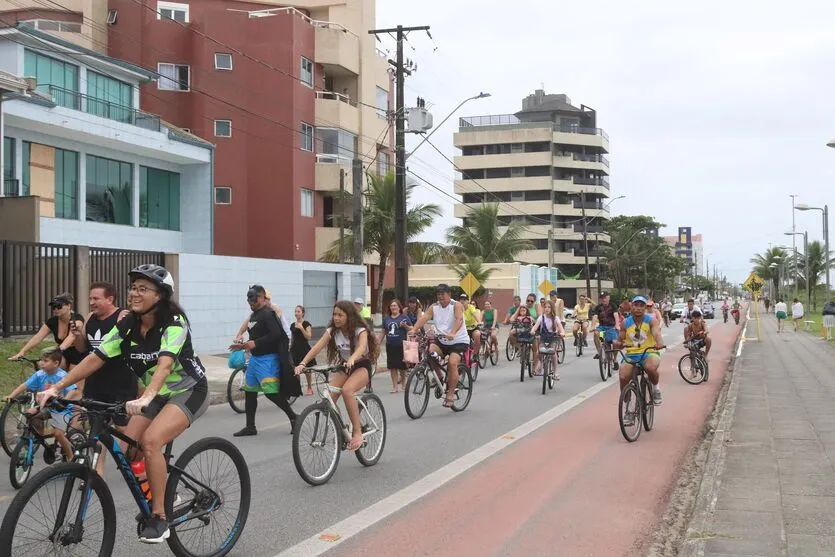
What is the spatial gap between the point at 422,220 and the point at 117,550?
3092cm

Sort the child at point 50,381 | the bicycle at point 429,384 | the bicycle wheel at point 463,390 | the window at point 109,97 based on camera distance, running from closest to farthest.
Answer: the child at point 50,381, the bicycle at point 429,384, the bicycle wheel at point 463,390, the window at point 109,97

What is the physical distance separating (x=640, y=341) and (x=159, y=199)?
25.8 m

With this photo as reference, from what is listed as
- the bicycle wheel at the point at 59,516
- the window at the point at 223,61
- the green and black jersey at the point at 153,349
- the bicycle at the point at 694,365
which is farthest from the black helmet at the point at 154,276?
the window at the point at 223,61

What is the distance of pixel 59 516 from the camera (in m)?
4.30

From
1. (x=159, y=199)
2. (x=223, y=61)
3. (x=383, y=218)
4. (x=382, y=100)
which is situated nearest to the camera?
(x=159, y=199)

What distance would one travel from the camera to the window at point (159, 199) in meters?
31.8

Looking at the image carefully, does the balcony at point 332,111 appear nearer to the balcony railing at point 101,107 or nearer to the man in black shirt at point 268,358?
the balcony railing at point 101,107

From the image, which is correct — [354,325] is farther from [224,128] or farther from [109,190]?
[224,128]

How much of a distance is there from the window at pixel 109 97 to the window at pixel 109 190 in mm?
1572

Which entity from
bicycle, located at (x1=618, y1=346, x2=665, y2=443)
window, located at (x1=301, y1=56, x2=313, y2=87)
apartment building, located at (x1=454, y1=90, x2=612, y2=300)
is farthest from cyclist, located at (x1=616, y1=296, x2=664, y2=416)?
apartment building, located at (x1=454, y1=90, x2=612, y2=300)

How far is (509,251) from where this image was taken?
5481 cm

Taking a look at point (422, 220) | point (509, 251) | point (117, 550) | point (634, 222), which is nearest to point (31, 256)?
point (117, 550)

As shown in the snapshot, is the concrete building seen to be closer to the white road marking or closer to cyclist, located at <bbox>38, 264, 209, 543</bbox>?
the white road marking

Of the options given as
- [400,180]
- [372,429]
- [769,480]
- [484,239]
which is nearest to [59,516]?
[372,429]
